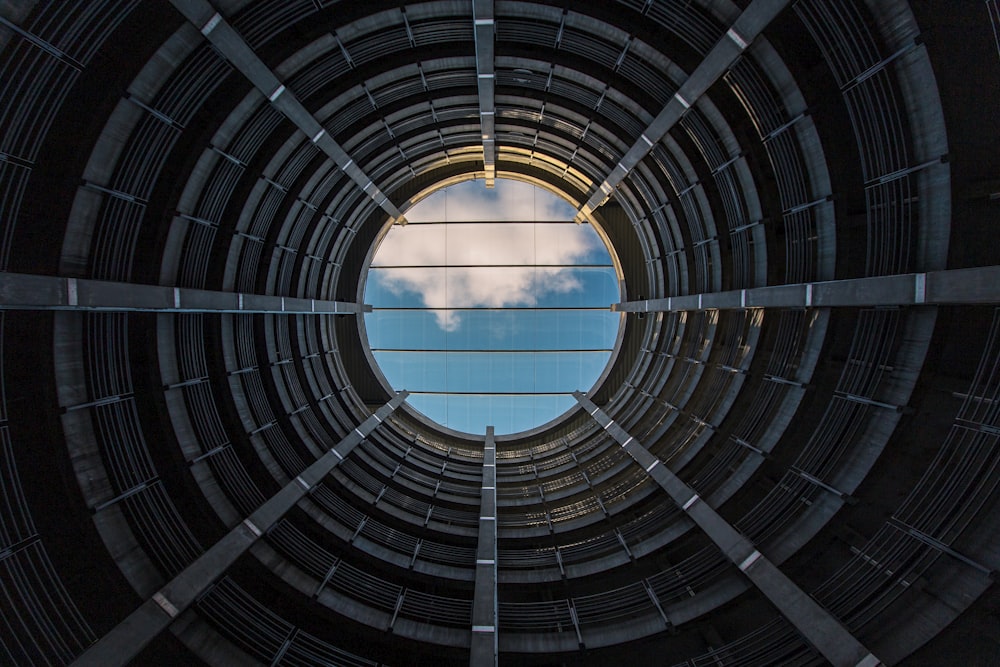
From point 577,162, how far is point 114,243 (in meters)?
14.8

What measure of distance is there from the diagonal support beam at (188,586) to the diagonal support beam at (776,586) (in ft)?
35.3

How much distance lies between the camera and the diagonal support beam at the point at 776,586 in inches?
315

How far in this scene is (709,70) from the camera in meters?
9.44

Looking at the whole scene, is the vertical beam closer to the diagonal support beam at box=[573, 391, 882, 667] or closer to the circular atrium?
the circular atrium

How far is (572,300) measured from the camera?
2391cm

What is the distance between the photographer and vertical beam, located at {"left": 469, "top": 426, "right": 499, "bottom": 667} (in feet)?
34.6

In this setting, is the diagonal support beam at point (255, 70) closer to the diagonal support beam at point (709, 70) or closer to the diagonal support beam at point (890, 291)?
the diagonal support beam at point (709, 70)

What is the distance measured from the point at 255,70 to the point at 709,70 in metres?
10.1

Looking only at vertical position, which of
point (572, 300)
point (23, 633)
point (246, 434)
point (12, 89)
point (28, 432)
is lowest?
point (23, 633)

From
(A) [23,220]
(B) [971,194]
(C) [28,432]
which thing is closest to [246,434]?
(C) [28,432]

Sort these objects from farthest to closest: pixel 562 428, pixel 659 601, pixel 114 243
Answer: pixel 562 428, pixel 659 601, pixel 114 243

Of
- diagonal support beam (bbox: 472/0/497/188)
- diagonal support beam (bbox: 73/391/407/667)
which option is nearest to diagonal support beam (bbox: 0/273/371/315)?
diagonal support beam (bbox: 73/391/407/667)

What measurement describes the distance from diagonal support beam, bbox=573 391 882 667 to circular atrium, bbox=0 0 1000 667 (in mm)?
64

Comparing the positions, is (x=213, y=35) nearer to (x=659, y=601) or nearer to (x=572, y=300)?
(x=659, y=601)
